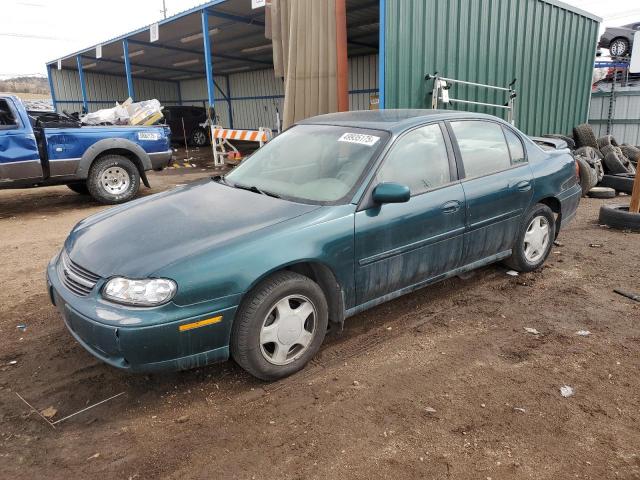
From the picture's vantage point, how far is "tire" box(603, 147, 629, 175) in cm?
955

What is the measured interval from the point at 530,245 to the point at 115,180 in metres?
6.82

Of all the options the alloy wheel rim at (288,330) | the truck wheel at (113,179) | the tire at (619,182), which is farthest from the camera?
the tire at (619,182)

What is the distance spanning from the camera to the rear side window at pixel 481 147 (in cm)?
385

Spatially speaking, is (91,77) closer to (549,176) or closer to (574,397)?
(549,176)

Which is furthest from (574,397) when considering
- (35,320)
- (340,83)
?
(340,83)

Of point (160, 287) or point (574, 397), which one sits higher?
point (160, 287)

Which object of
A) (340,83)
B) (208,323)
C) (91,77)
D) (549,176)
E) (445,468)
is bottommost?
(445,468)

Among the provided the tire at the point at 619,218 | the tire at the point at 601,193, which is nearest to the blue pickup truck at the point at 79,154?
the tire at the point at 619,218

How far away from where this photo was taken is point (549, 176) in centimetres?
446

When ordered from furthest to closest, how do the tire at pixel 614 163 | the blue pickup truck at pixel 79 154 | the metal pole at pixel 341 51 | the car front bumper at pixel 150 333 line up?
the tire at pixel 614 163, the metal pole at pixel 341 51, the blue pickup truck at pixel 79 154, the car front bumper at pixel 150 333

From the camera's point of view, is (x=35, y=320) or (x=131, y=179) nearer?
(x=35, y=320)

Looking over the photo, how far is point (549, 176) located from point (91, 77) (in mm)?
25038

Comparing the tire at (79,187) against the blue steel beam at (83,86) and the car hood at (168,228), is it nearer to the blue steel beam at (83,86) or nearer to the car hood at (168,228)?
the car hood at (168,228)

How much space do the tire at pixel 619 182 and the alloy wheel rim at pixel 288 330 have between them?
854 cm
